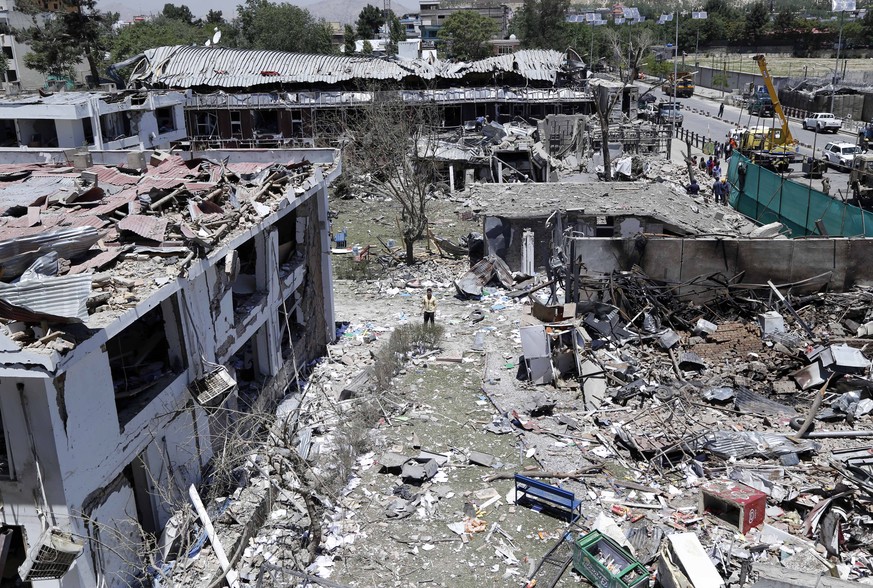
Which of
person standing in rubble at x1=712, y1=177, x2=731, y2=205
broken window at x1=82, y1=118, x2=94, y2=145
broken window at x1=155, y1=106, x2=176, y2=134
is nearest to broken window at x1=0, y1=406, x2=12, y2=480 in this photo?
broken window at x1=82, y1=118, x2=94, y2=145

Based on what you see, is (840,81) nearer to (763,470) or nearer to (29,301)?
(763,470)

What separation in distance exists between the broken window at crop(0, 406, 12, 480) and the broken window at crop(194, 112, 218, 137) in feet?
106

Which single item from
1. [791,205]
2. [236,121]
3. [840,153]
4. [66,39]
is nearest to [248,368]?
[791,205]

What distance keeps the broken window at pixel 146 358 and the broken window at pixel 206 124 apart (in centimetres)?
2955

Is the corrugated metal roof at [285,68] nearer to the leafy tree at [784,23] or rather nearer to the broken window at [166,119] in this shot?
the broken window at [166,119]

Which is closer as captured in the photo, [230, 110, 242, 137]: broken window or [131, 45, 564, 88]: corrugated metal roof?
[230, 110, 242, 137]: broken window

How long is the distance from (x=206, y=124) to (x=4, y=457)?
1305 inches

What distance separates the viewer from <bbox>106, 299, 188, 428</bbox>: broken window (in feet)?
31.4

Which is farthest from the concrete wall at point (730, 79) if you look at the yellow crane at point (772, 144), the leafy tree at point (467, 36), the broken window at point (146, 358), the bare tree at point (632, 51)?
the broken window at point (146, 358)

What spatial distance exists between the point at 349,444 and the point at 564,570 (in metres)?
4.15

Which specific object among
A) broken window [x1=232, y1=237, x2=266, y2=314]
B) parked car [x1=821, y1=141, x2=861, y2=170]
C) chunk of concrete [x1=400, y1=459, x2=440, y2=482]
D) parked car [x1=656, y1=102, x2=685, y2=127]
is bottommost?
chunk of concrete [x1=400, y1=459, x2=440, y2=482]

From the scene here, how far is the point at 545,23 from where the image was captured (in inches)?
2842

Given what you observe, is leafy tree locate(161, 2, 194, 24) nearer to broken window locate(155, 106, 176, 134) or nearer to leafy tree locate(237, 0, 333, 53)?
leafy tree locate(237, 0, 333, 53)

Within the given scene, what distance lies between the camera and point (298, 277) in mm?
14977
